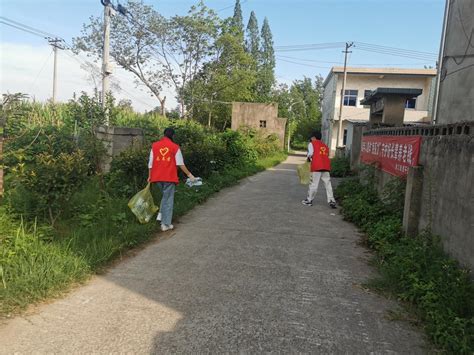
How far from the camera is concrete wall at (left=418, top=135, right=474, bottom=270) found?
12.3 feet

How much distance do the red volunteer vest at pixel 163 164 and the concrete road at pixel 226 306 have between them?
956mm

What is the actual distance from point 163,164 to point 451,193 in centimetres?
404

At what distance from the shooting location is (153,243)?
5613 millimetres

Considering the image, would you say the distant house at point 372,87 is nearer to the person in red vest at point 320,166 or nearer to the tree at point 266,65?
the tree at point 266,65

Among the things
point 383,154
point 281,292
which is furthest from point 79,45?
point 281,292

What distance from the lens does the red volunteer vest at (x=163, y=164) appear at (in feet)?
19.9

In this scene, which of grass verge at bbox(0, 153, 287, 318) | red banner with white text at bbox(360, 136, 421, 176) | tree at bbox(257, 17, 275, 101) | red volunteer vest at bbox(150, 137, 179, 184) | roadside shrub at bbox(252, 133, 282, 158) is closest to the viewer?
grass verge at bbox(0, 153, 287, 318)

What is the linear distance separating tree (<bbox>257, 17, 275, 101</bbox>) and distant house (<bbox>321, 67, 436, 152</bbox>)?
1542 centimetres

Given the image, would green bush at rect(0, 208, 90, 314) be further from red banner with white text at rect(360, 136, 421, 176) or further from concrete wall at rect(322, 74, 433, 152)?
concrete wall at rect(322, 74, 433, 152)

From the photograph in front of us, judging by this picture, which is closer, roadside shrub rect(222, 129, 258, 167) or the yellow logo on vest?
the yellow logo on vest

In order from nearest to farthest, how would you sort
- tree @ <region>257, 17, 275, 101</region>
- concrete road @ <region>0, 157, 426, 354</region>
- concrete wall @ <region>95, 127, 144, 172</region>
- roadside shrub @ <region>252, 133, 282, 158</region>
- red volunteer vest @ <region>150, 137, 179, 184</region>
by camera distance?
concrete road @ <region>0, 157, 426, 354</region>
red volunteer vest @ <region>150, 137, 179, 184</region>
concrete wall @ <region>95, 127, 144, 172</region>
roadside shrub @ <region>252, 133, 282, 158</region>
tree @ <region>257, 17, 275, 101</region>

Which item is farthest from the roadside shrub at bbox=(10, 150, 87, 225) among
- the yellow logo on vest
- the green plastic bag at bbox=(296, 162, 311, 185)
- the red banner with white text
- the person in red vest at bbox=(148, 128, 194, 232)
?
the green plastic bag at bbox=(296, 162, 311, 185)

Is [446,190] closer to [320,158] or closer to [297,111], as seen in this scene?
[320,158]

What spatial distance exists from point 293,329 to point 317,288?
38.7 inches
